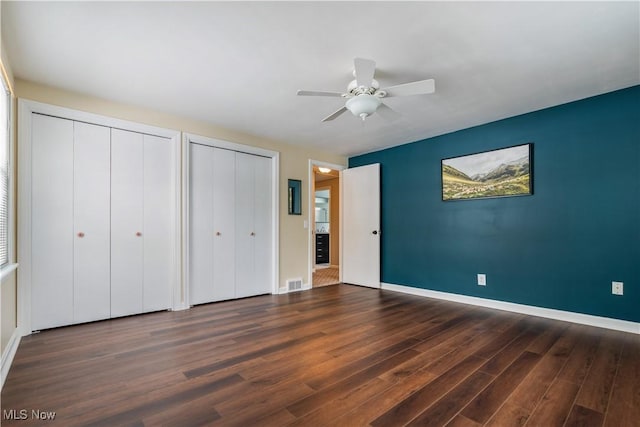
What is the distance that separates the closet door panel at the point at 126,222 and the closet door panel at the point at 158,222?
0.06 meters

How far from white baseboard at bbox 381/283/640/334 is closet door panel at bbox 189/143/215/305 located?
115 inches

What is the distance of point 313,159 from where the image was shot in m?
5.16

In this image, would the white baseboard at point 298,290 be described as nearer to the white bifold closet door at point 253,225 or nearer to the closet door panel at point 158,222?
the white bifold closet door at point 253,225

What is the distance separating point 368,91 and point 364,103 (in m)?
0.10

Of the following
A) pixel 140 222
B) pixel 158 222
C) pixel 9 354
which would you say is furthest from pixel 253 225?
pixel 9 354

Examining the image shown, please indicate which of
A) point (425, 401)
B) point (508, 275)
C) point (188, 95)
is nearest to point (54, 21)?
point (188, 95)

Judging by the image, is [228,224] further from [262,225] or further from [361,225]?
[361,225]

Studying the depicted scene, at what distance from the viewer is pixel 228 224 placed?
418 centimetres

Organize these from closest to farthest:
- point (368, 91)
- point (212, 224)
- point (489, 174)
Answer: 1. point (368, 91)
2. point (489, 174)
3. point (212, 224)

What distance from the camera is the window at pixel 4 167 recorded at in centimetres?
230

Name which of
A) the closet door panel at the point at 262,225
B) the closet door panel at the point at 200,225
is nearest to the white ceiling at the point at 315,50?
the closet door panel at the point at 200,225

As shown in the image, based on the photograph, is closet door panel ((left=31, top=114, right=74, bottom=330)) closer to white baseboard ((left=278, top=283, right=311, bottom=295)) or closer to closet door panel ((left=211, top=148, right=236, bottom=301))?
closet door panel ((left=211, top=148, right=236, bottom=301))

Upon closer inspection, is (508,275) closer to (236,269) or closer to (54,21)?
(236,269)

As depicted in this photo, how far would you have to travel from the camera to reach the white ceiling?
1878mm
